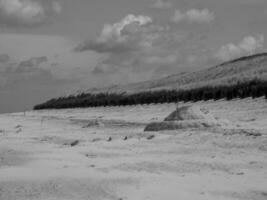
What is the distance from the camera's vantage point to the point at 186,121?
14148mm

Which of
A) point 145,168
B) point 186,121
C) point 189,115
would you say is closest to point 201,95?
point 189,115

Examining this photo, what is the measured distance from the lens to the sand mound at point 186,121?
13953 millimetres

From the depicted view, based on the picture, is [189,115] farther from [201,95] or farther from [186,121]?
[201,95]

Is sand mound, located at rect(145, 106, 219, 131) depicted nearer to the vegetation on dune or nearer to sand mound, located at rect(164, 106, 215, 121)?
sand mound, located at rect(164, 106, 215, 121)

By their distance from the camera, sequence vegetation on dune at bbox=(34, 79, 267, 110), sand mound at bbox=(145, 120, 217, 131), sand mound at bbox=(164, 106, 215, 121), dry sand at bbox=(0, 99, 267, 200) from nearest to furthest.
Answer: dry sand at bbox=(0, 99, 267, 200), sand mound at bbox=(145, 120, 217, 131), sand mound at bbox=(164, 106, 215, 121), vegetation on dune at bbox=(34, 79, 267, 110)

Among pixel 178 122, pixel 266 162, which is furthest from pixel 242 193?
pixel 178 122

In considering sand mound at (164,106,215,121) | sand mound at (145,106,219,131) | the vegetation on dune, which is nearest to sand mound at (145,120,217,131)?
sand mound at (145,106,219,131)

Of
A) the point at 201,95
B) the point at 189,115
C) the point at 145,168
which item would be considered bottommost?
the point at 145,168

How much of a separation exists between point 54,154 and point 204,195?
4.74 meters

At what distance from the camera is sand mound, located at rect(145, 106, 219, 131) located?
14.0 m

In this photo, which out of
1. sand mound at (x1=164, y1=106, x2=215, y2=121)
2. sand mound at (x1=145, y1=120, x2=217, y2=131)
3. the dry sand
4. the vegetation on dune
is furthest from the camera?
the vegetation on dune

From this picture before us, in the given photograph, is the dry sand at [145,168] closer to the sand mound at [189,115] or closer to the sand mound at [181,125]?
the sand mound at [181,125]

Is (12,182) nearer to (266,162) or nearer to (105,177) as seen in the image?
(105,177)

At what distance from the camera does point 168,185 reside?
23.5ft
